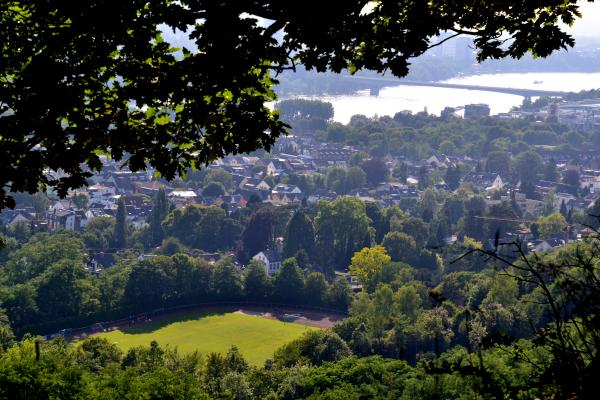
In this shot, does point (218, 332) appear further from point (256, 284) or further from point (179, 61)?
point (179, 61)

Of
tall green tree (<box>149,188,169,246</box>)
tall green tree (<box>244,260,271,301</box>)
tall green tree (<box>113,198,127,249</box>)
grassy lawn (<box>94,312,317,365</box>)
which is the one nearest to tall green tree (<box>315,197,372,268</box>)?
tall green tree (<box>244,260,271,301</box>)

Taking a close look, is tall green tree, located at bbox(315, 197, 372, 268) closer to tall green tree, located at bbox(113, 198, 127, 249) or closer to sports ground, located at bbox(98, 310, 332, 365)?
sports ground, located at bbox(98, 310, 332, 365)

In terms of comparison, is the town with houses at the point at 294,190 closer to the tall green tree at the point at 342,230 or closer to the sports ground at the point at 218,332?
the tall green tree at the point at 342,230

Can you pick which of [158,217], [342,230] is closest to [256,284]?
[342,230]

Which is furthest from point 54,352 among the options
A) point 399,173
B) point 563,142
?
point 563,142

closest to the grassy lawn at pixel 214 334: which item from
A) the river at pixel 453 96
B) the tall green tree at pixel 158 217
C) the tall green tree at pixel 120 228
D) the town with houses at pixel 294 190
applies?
the town with houses at pixel 294 190

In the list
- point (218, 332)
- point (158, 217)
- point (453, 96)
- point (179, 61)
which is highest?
point (179, 61)
